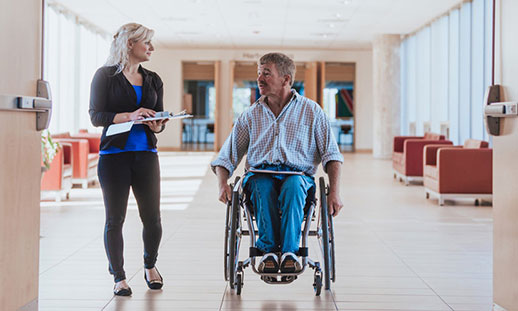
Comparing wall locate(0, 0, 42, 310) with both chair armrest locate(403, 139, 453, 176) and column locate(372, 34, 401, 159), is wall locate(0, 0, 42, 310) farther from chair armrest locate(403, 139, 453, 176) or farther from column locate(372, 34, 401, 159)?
column locate(372, 34, 401, 159)

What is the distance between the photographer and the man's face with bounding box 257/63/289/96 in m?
3.34

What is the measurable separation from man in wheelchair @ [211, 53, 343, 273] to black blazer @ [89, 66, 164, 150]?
524 millimetres

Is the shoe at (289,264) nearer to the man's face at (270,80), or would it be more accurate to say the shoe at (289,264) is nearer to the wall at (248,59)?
the man's face at (270,80)

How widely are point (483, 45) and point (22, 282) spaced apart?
10.9 meters

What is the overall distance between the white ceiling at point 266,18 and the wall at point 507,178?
34.2 ft

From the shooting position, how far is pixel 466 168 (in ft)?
25.6

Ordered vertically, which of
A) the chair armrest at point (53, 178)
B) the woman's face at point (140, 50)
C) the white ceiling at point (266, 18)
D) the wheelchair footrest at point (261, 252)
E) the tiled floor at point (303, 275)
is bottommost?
the tiled floor at point (303, 275)

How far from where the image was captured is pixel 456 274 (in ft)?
12.9

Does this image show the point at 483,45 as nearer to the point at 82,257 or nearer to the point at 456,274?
the point at 456,274

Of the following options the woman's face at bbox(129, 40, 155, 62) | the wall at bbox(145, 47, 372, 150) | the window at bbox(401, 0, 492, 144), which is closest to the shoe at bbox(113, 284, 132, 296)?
the woman's face at bbox(129, 40, 155, 62)

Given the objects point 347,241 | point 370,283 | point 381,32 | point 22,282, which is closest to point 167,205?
point 347,241

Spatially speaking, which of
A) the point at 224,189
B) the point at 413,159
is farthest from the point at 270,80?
the point at 413,159

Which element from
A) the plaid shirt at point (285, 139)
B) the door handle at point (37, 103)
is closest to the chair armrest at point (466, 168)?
the plaid shirt at point (285, 139)

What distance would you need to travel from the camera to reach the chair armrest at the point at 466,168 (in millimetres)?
7773
